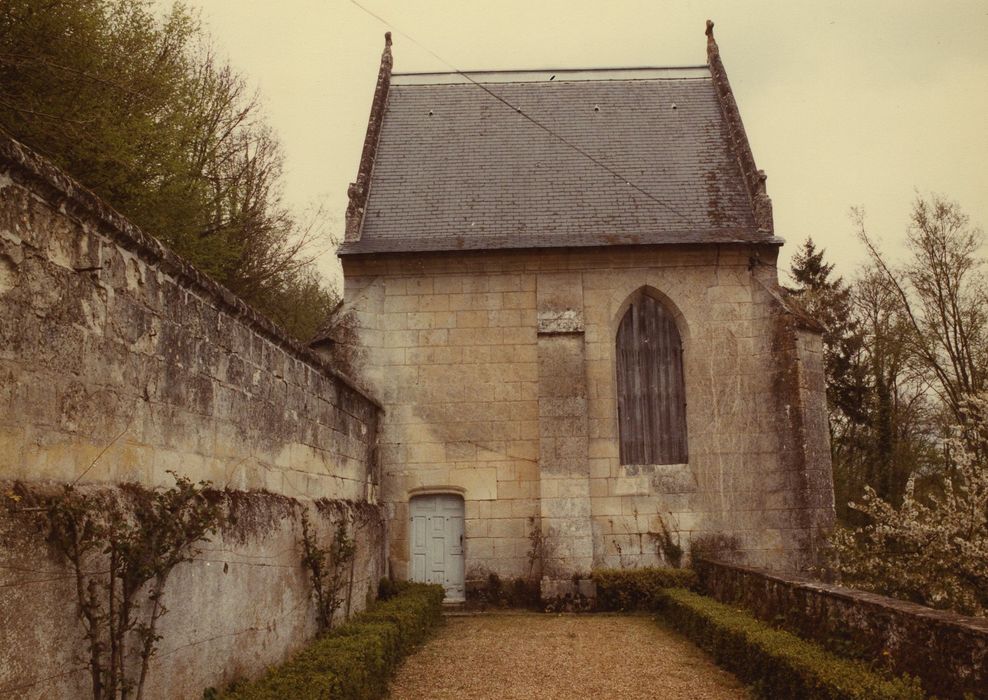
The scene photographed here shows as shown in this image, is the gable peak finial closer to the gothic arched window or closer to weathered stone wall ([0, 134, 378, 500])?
the gothic arched window

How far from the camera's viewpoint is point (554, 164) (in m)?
16.2

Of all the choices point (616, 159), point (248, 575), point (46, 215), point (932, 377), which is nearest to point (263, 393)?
point (248, 575)

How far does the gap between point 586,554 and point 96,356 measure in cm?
1003

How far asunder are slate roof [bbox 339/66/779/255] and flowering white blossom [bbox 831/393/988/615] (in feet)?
16.5

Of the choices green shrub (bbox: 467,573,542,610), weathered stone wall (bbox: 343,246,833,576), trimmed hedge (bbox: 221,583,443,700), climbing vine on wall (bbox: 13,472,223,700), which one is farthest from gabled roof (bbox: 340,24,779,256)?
climbing vine on wall (bbox: 13,472,223,700)

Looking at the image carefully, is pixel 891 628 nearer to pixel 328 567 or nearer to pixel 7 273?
pixel 328 567

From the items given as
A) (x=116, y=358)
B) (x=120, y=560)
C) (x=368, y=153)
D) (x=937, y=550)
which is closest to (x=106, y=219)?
(x=116, y=358)

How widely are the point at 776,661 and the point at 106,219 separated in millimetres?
5936

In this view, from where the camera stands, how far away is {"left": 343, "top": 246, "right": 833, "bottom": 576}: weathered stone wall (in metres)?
13.8

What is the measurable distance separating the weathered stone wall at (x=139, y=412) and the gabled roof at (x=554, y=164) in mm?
7149

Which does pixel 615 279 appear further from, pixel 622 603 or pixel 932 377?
pixel 932 377

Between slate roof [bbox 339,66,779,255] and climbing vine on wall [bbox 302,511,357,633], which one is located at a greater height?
slate roof [bbox 339,66,779,255]

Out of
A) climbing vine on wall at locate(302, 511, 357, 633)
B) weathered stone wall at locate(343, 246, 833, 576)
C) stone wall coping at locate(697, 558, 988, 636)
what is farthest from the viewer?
weathered stone wall at locate(343, 246, 833, 576)

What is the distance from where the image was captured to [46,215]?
4168mm
